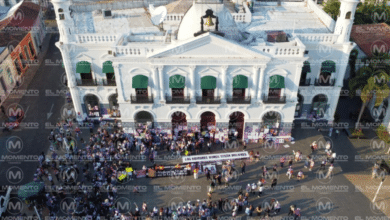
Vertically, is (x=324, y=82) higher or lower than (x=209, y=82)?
lower

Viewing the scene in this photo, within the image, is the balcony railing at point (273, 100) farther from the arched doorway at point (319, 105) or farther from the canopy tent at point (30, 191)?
the canopy tent at point (30, 191)

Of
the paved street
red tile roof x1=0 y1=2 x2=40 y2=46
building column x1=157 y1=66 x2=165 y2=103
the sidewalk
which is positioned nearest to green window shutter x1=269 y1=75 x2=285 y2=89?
the paved street

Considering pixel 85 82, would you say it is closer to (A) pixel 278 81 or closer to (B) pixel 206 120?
(B) pixel 206 120

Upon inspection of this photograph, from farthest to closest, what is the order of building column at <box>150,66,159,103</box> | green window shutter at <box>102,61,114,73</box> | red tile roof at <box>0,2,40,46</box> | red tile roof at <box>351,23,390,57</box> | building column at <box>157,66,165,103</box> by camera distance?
red tile roof at <box>0,2,40,46</box> → red tile roof at <box>351,23,390,57</box> → green window shutter at <box>102,61,114,73</box> → building column at <box>150,66,159,103</box> → building column at <box>157,66,165,103</box>

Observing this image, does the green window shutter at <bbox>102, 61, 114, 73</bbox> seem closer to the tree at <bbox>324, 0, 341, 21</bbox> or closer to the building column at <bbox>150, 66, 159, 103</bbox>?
the building column at <bbox>150, 66, 159, 103</bbox>

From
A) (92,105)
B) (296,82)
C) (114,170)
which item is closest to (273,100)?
(296,82)

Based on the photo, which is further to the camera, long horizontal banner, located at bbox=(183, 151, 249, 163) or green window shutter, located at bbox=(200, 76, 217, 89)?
long horizontal banner, located at bbox=(183, 151, 249, 163)
